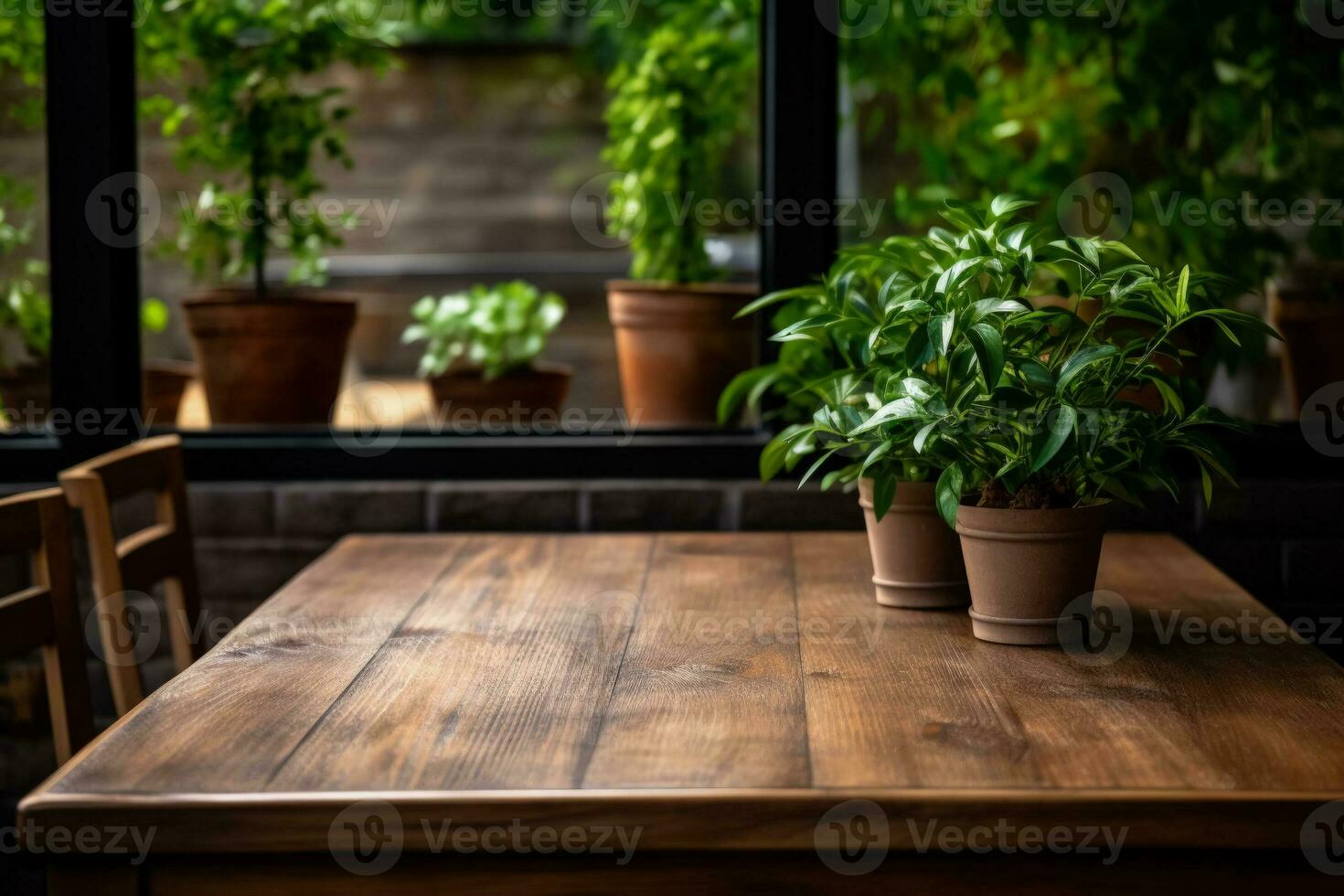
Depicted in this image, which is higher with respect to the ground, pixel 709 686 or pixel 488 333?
pixel 488 333

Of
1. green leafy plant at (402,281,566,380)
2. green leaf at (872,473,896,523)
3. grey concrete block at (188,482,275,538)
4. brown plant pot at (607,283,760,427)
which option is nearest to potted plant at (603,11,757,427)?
brown plant pot at (607,283,760,427)

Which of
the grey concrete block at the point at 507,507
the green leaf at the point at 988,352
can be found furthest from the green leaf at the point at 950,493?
the grey concrete block at the point at 507,507

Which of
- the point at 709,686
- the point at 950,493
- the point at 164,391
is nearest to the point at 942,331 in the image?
the point at 950,493

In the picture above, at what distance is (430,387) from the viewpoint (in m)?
2.26

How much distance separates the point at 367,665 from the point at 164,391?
48.5 inches

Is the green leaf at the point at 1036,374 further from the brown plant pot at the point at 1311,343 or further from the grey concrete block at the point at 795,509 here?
the brown plant pot at the point at 1311,343

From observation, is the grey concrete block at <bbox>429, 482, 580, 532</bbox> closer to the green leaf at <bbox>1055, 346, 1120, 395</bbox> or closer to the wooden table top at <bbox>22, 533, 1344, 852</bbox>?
the wooden table top at <bbox>22, 533, 1344, 852</bbox>

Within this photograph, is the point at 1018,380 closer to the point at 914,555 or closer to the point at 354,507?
the point at 914,555

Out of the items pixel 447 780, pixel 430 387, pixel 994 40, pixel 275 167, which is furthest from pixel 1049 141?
pixel 447 780

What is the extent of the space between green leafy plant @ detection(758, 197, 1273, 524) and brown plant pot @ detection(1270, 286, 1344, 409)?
99cm

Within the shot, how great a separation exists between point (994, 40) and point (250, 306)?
152 centimetres

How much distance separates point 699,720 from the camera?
41.6 inches

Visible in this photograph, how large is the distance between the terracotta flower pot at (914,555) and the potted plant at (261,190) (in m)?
1.17

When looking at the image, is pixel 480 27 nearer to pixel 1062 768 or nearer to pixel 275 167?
pixel 275 167
